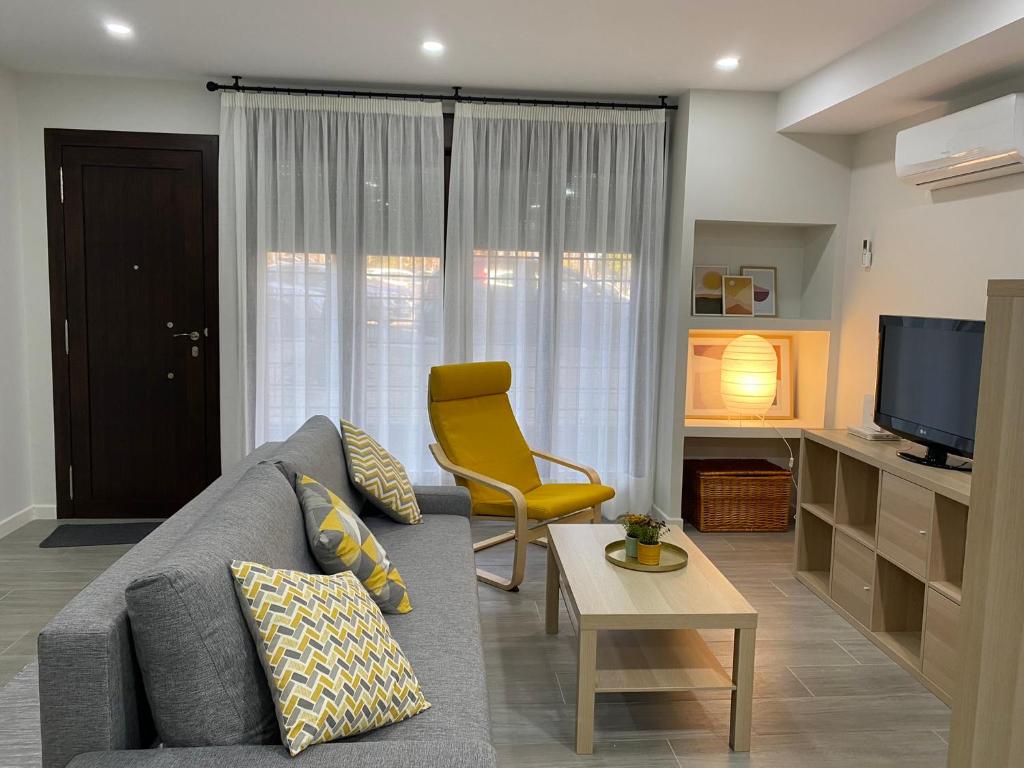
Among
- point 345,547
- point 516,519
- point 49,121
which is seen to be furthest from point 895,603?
point 49,121

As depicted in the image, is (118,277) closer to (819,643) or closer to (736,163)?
(736,163)

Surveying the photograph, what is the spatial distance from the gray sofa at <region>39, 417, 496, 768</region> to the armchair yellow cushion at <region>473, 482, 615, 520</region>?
1094 millimetres

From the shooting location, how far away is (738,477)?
15.6 ft

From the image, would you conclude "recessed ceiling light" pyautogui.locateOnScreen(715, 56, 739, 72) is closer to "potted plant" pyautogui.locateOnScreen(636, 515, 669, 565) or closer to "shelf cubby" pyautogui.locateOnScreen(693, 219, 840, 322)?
"shelf cubby" pyautogui.locateOnScreen(693, 219, 840, 322)

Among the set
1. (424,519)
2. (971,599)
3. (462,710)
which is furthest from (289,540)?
(971,599)

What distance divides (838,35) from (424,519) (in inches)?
106

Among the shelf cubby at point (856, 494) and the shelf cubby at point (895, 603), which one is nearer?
the shelf cubby at point (895, 603)

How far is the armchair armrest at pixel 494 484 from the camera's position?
358 centimetres

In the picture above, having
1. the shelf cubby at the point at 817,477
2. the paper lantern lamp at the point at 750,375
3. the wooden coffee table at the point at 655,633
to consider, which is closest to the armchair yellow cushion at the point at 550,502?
the wooden coffee table at the point at 655,633

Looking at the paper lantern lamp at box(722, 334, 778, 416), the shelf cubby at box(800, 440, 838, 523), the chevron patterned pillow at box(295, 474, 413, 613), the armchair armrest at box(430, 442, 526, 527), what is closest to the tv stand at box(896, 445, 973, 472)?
the shelf cubby at box(800, 440, 838, 523)

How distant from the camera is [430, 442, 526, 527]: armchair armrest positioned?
3580 mm

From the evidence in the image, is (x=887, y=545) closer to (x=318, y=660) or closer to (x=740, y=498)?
(x=740, y=498)

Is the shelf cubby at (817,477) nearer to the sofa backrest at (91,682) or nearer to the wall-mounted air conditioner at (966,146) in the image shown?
the wall-mounted air conditioner at (966,146)

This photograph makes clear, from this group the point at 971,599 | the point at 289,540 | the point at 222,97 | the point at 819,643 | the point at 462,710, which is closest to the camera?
the point at 971,599
